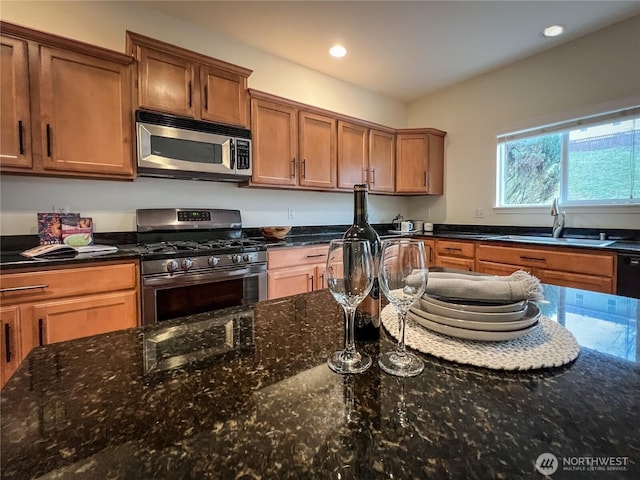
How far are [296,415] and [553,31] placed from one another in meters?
3.64

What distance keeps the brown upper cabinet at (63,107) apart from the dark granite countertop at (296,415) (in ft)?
5.90

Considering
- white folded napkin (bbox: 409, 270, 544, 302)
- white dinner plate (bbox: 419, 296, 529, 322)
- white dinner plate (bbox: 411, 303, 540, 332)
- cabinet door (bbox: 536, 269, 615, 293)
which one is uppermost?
white folded napkin (bbox: 409, 270, 544, 302)

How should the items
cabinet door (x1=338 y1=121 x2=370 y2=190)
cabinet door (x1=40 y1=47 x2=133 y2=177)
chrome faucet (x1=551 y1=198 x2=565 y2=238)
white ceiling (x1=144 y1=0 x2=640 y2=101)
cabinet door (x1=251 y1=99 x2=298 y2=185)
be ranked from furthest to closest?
cabinet door (x1=338 y1=121 x2=370 y2=190)
chrome faucet (x1=551 y1=198 x2=565 y2=238)
cabinet door (x1=251 y1=99 x2=298 y2=185)
white ceiling (x1=144 y1=0 x2=640 y2=101)
cabinet door (x1=40 y1=47 x2=133 y2=177)

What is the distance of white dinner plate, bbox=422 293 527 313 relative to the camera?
0.62m

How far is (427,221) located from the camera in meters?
4.29

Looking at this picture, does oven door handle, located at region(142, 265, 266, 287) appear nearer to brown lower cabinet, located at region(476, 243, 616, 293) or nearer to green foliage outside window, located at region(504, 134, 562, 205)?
brown lower cabinet, located at region(476, 243, 616, 293)

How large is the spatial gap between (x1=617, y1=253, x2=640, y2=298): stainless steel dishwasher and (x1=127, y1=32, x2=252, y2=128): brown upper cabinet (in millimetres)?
2918

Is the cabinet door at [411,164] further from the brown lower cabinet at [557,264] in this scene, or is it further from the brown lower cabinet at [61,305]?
the brown lower cabinet at [61,305]

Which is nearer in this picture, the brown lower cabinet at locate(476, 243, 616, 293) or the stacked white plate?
the stacked white plate

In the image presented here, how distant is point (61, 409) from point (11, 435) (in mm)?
58

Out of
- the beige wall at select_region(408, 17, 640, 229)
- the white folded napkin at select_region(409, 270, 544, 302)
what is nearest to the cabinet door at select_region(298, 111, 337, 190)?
the beige wall at select_region(408, 17, 640, 229)

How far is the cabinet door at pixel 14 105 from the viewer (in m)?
1.79

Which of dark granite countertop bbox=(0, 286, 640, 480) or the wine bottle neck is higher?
the wine bottle neck

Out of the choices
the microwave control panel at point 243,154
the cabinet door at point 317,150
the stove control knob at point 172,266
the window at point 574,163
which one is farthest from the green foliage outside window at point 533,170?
the stove control knob at point 172,266
